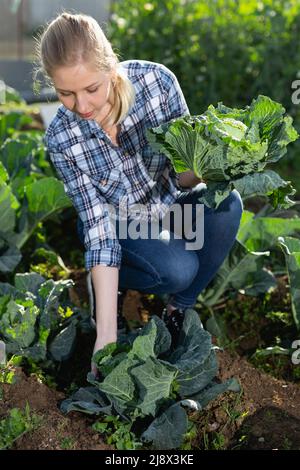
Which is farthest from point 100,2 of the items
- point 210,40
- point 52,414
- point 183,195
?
point 52,414

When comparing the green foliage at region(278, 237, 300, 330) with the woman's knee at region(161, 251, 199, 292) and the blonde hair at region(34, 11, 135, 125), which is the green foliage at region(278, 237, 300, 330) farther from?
the blonde hair at region(34, 11, 135, 125)

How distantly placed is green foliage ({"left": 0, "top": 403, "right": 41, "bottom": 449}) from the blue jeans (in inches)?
36.9

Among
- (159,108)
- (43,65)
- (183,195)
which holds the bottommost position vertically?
(183,195)

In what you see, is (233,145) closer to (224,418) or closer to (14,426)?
(224,418)

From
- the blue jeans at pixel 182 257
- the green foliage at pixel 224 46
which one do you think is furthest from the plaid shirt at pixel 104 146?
the green foliage at pixel 224 46

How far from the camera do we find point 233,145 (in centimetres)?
278

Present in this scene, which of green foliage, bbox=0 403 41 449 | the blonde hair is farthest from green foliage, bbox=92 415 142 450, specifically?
the blonde hair

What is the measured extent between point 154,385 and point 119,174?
100 cm

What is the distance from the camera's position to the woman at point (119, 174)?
289 cm

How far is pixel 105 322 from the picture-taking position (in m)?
3.04
